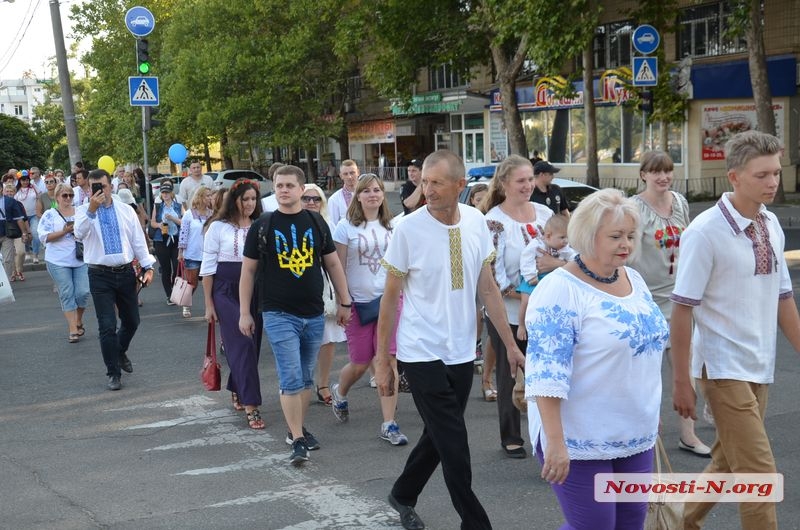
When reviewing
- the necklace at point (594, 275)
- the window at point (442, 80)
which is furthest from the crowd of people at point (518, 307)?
the window at point (442, 80)

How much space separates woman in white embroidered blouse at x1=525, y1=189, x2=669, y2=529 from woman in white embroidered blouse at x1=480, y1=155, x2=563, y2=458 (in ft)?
8.77

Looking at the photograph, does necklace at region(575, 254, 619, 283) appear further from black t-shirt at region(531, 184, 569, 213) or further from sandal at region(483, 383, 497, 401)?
black t-shirt at region(531, 184, 569, 213)

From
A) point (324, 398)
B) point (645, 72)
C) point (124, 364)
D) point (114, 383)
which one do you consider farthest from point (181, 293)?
point (645, 72)

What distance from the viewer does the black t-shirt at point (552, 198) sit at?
853cm

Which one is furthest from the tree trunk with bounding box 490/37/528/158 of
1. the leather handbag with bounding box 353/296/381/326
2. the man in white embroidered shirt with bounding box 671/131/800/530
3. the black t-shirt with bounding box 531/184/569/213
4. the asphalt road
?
the man in white embroidered shirt with bounding box 671/131/800/530

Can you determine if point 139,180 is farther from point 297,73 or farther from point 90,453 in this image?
point 90,453

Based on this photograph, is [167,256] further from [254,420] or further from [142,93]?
[254,420]

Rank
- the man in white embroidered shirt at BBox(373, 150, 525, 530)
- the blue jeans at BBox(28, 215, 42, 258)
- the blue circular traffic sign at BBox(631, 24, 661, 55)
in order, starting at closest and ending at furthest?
the man in white embroidered shirt at BBox(373, 150, 525, 530), the blue jeans at BBox(28, 215, 42, 258), the blue circular traffic sign at BBox(631, 24, 661, 55)

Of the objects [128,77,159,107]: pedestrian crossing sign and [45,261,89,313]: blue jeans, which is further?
[128,77,159,107]: pedestrian crossing sign

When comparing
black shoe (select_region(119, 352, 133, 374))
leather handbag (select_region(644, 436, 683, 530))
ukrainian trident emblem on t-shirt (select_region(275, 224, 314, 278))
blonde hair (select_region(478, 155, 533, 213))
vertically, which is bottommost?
black shoe (select_region(119, 352, 133, 374))

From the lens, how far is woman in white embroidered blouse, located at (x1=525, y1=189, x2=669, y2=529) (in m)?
3.42

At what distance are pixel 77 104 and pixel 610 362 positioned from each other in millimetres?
95463

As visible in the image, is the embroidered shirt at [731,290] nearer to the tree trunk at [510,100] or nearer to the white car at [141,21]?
the white car at [141,21]

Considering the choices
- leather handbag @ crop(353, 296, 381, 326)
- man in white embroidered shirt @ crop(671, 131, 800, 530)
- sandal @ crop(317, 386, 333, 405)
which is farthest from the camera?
sandal @ crop(317, 386, 333, 405)
